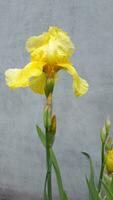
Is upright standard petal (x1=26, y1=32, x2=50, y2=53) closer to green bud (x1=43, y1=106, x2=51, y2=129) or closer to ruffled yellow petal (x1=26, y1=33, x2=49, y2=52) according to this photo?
ruffled yellow petal (x1=26, y1=33, x2=49, y2=52)

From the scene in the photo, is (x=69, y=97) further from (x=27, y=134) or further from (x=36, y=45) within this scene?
(x=36, y=45)

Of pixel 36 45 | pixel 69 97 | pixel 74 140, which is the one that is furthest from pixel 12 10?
pixel 36 45

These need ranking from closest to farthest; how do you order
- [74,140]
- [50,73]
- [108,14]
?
[50,73]
[108,14]
[74,140]

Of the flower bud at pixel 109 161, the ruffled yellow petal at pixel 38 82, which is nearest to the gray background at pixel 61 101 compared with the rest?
the flower bud at pixel 109 161

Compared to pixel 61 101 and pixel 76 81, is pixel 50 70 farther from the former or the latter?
pixel 61 101

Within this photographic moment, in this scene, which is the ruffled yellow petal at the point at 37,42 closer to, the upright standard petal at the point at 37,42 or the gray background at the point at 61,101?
the upright standard petal at the point at 37,42

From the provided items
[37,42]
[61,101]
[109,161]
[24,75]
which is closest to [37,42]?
[37,42]
